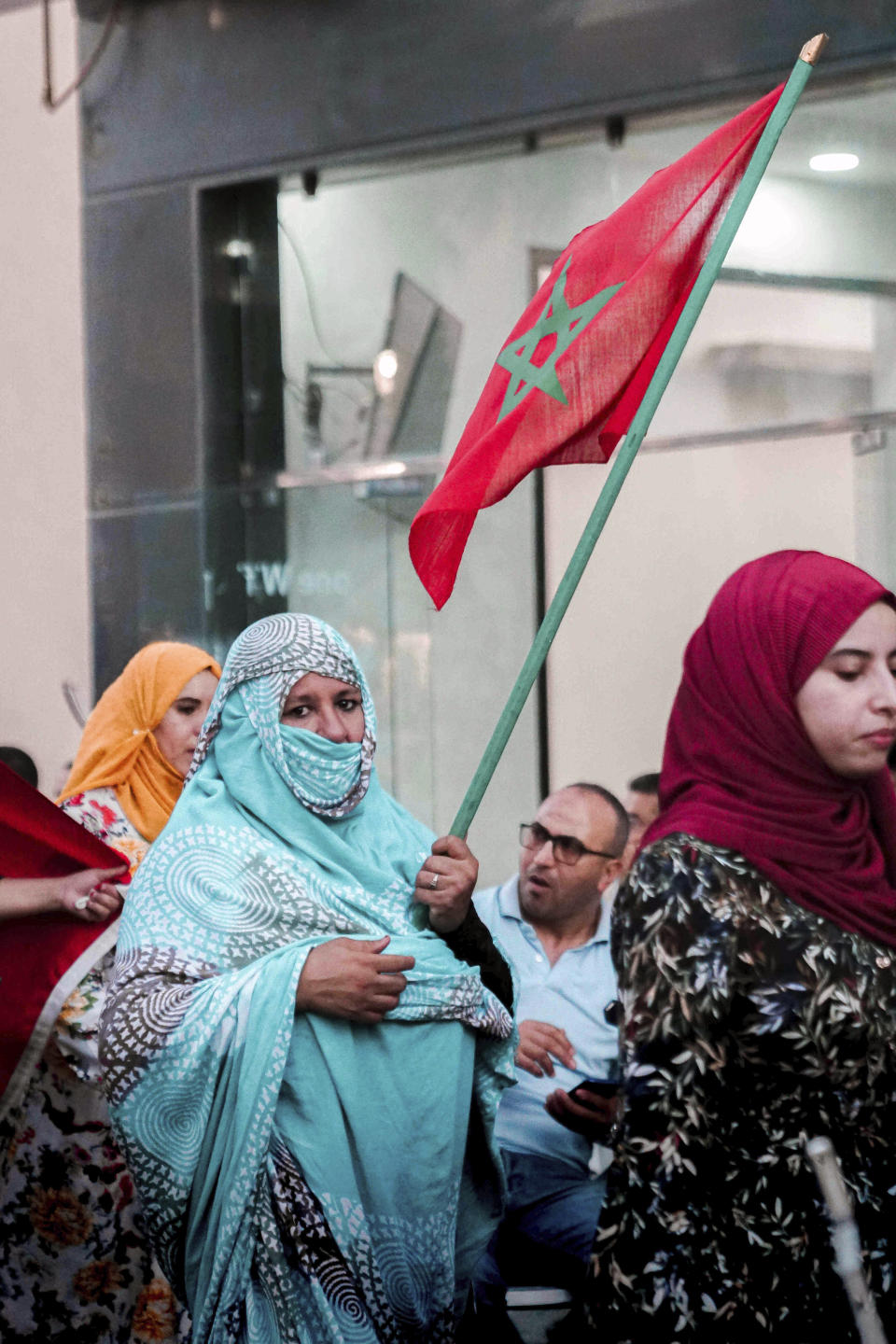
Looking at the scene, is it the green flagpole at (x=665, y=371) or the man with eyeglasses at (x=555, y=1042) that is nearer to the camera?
the green flagpole at (x=665, y=371)

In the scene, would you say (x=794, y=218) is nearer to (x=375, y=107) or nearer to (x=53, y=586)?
(x=375, y=107)

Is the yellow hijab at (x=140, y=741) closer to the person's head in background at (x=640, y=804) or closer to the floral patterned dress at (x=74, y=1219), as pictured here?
the floral patterned dress at (x=74, y=1219)

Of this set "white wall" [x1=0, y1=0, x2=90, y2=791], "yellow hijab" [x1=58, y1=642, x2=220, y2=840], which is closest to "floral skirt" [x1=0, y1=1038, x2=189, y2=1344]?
"yellow hijab" [x1=58, y1=642, x2=220, y2=840]

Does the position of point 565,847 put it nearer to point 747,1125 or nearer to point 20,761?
point 747,1125

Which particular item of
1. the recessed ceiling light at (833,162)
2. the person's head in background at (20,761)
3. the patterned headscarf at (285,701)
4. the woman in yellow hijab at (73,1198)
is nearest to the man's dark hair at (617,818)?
the patterned headscarf at (285,701)

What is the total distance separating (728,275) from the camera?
15.3 ft

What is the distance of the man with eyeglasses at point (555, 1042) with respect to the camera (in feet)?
8.74

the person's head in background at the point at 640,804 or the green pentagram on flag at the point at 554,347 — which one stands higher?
the green pentagram on flag at the point at 554,347

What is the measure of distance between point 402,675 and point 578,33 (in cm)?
217

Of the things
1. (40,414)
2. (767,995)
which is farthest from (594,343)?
(40,414)

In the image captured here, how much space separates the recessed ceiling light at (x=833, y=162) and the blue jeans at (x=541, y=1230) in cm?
Answer: 325

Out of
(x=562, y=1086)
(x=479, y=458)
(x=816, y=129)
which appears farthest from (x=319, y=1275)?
(x=816, y=129)

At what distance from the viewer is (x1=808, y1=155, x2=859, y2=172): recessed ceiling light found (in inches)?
180

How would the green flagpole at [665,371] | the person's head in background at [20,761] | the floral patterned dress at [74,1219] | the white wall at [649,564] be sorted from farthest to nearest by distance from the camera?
the person's head in background at [20,761]
the white wall at [649,564]
the floral patterned dress at [74,1219]
the green flagpole at [665,371]
